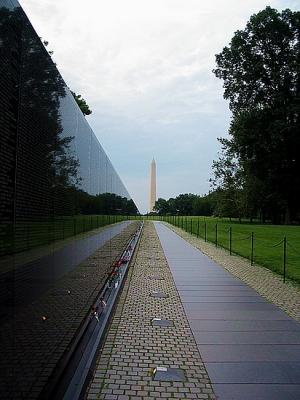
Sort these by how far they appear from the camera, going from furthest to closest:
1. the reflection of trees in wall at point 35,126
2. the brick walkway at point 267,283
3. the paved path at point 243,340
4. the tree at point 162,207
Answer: the tree at point 162,207 < the brick walkway at point 267,283 < the paved path at point 243,340 < the reflection of trees in wall at point 35,126

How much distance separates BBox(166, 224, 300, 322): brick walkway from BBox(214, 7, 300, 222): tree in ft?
98.1

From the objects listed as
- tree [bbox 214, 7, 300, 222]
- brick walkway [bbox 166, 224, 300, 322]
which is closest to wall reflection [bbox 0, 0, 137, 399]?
brick walkway [bbox 166, 224, 300, 322]

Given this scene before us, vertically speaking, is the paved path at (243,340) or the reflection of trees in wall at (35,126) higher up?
the reflection of trees in wall at (35,126)

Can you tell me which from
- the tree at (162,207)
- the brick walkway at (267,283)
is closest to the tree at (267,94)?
the brick walkway at (267,283)

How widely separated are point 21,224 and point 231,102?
1936 inches

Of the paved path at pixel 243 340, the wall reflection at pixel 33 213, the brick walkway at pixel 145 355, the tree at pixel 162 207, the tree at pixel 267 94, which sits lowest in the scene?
the brick walkway at pixel 145 355

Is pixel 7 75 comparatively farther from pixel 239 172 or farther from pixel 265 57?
pixel 239 172

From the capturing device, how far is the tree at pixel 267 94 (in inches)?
1805

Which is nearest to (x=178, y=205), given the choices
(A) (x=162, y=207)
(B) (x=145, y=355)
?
(A) (x=162, y=207)

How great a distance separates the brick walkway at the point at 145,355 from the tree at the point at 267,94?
37.6 metres

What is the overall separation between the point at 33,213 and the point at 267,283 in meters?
8.92

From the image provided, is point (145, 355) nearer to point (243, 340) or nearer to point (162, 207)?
point (243, 340)

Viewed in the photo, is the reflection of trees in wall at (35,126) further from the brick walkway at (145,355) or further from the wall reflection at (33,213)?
the brick walkway at (145,355)

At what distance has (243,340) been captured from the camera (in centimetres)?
641
